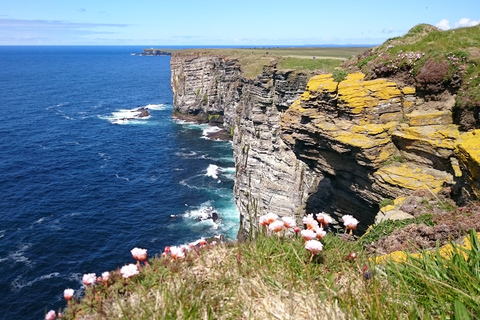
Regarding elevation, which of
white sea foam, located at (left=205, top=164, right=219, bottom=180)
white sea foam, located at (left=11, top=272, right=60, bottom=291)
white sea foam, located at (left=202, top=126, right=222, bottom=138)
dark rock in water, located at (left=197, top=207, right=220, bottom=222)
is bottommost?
white sea foam, located at (left=11, top=272, right=60, bottom=291)

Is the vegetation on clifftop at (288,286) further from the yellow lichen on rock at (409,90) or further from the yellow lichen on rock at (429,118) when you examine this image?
the yellow lichen on rock at (409,90)

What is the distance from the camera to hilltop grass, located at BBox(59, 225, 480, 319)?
377 cm

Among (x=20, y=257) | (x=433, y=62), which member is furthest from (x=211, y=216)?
(x=433, y=62)

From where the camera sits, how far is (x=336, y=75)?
61.9 feet

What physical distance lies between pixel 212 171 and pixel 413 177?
55201 millimetres

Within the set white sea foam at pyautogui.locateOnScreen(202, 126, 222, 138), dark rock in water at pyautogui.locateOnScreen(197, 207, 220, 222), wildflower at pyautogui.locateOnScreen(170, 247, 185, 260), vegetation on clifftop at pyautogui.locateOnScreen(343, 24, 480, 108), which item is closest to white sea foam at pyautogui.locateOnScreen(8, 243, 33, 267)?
dark rock in water at pyautogui.locateOnScreen(197, 207, 220, 222)

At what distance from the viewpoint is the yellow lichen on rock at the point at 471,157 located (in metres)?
10.1

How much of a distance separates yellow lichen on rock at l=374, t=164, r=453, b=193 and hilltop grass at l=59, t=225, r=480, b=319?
988 cm

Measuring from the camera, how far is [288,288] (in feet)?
15.5

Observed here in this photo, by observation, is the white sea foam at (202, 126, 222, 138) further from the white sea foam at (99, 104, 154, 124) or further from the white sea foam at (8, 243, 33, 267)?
the white sea foam at (8, 243, 33, 267)

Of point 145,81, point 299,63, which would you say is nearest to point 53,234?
point 299,63

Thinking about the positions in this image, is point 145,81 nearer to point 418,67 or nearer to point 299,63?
point 299,63

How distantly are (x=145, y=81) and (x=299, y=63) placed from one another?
148423 millimetres

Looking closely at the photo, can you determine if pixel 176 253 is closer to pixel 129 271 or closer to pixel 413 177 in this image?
pixel 129 271
